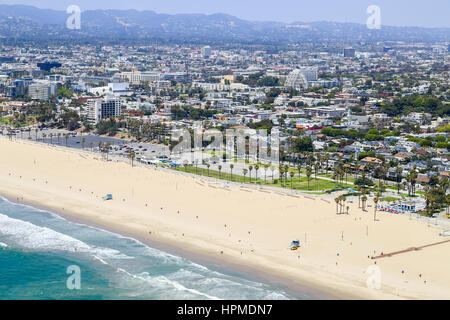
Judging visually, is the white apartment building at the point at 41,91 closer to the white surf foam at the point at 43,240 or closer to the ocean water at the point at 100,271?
the white surf foam at the point at 43,240

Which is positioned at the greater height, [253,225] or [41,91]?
[41,91]

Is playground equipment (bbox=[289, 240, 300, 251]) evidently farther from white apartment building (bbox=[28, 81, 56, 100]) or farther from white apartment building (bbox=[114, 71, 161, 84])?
white apartment building (bbox=[114, 71, 161, 84])

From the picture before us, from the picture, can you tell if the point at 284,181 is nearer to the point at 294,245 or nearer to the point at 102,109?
the point at 294,245

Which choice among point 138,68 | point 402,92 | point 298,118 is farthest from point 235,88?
point 138,68

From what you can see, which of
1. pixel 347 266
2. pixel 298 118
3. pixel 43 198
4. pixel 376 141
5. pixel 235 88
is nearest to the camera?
pixel 347 266

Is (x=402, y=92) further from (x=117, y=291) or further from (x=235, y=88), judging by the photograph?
(x=117, y=291)

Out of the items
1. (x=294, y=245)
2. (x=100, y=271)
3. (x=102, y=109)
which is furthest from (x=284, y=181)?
(x=102, y=109)
